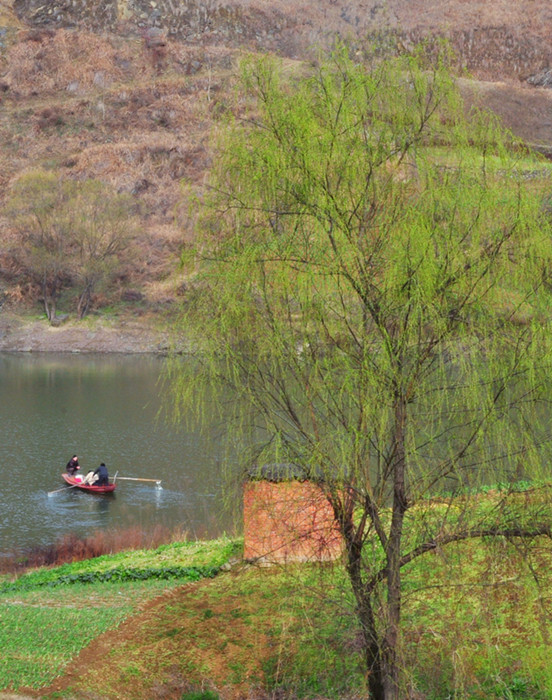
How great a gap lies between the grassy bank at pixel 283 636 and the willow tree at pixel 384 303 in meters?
0.41

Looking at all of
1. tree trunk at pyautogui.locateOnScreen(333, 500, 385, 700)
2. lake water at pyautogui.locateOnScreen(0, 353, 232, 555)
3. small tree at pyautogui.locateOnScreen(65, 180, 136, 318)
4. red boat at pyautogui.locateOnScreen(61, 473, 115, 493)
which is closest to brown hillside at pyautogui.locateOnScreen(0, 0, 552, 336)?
small tree at pyautogui.locateOnScreen(65, 180, 136, 318)

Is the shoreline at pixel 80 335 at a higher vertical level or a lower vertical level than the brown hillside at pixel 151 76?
lower

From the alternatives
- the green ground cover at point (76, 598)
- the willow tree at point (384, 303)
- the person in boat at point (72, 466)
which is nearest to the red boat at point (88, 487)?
the person in boat at point (72, 466)

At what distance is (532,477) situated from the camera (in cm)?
616

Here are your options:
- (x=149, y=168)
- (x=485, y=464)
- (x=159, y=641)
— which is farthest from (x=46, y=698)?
(x=149, y=168)

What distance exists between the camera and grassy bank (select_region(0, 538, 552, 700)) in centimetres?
641

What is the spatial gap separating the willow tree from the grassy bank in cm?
41

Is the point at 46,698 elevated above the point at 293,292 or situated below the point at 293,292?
below

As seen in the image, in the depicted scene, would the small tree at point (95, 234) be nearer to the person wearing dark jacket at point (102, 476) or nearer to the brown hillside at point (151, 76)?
the brown hillside at point (151, 76)

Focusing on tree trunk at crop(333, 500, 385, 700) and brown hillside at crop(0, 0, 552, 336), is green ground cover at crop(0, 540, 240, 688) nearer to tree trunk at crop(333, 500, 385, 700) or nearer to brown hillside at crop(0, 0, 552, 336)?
tree trunk at crop(333, 500, 385, 700)

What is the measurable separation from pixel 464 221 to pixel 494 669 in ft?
12.5

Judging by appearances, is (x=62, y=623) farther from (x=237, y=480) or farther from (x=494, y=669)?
(x=494, y=669)

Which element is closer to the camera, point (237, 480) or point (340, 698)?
point (237, 480)

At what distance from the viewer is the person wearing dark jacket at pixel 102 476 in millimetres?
20094
